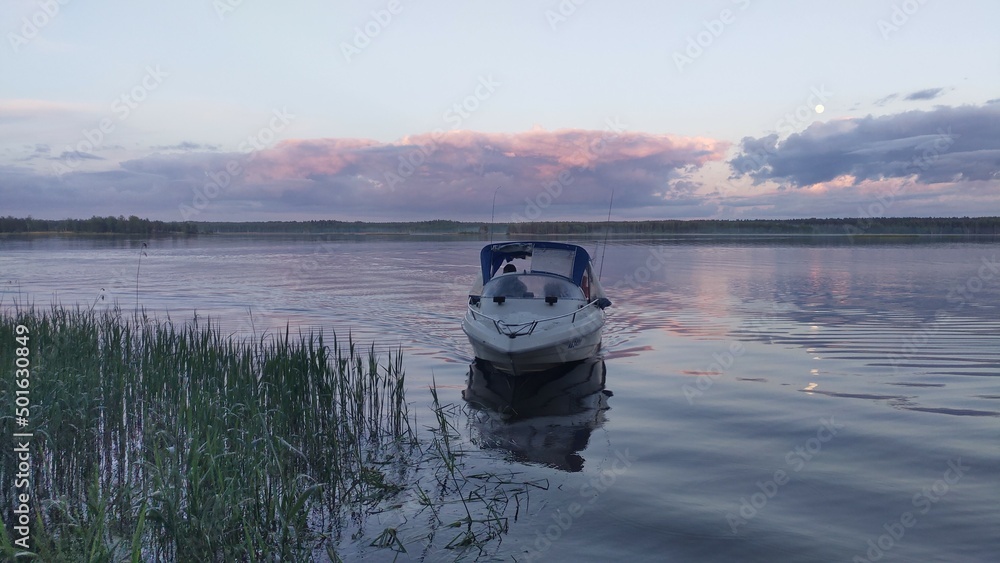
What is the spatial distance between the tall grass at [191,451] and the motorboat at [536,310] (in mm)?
3528

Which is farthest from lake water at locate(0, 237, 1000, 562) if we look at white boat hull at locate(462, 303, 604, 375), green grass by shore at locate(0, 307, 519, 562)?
green grass by shore at locate(0, 307, 519, 562)

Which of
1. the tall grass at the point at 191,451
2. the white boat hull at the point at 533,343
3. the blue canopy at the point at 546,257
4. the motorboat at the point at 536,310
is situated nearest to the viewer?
the tall grass at the point at 191,451

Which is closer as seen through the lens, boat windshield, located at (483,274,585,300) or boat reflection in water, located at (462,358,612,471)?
boat reflection in water, located at (462,358,612,471)

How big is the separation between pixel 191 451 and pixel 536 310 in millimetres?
10197

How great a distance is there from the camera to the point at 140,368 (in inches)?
420

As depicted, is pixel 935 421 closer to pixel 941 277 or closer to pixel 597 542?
pixel 597 542

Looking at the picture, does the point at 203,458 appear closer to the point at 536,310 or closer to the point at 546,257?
the point at 536,310
